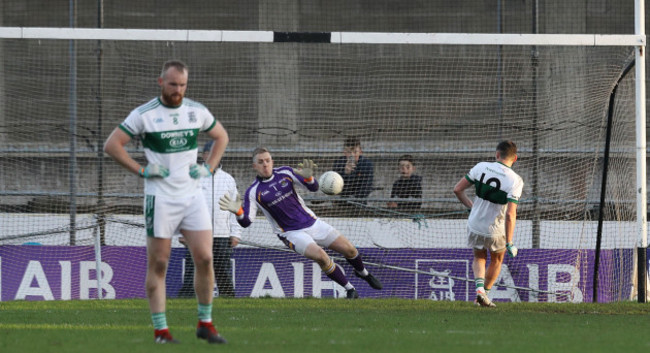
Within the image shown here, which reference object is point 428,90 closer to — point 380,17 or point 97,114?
point 380,17

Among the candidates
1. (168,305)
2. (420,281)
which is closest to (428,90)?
(420,281)

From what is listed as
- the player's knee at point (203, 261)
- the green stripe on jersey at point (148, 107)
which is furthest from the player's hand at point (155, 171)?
the player's knee at point (203, 261)

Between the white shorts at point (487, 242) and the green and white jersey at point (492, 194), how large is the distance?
0.16ft

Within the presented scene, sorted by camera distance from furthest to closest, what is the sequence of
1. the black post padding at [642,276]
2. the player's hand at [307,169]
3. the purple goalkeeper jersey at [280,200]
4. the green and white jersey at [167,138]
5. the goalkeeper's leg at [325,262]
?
the purple goalkeeper jersey at [280,200], the black post padding at [642,276], the goalkeeper's leg at [325,262], the player's hand at [307,169], the green and white jersey at [167,138]

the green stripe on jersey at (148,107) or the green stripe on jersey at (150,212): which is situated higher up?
the green stripe on jersey at (148,107)

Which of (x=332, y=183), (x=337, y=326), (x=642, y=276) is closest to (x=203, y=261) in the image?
(x=337, y=326)

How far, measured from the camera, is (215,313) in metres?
11.1

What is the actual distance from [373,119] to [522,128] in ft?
9.53

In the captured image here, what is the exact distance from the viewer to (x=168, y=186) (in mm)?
7504

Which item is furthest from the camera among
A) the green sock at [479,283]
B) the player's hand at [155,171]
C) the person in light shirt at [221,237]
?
the person in light shirt at [221,237]

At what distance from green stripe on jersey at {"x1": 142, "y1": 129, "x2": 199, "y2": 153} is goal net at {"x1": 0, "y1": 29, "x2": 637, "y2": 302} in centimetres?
593

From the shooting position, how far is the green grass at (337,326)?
24.5ft

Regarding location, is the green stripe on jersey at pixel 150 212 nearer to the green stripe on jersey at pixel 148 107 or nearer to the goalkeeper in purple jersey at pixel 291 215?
the green stripe on jersey at pixel 148 107

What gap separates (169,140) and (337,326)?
2.78m
